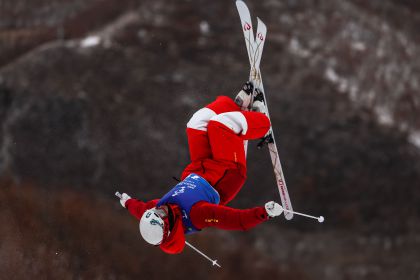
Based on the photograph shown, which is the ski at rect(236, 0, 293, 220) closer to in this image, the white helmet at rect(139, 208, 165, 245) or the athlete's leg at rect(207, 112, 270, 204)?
the athlete's leg at rect(207, 112, 270, 204)

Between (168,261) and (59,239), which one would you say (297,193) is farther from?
(59,239)

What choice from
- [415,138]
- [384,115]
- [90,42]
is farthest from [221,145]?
[415,138]

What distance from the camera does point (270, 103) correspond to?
31.4 ft

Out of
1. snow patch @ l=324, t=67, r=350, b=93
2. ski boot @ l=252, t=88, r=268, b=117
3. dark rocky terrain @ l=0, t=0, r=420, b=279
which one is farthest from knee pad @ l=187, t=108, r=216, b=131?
snow patch @ l=324, t=67, r=350, b=93

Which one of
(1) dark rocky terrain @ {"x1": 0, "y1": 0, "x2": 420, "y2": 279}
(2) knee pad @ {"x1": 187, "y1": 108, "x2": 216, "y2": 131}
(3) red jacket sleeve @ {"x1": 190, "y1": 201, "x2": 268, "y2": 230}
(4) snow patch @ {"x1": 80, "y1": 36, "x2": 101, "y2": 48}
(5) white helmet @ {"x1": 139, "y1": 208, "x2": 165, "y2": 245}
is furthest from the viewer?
(4) snow patch @ {"x1": 80, "y1": 36, "x2": 101, "y2": 48}

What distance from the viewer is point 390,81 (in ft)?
32.1

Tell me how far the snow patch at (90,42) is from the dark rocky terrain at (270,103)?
0.06 ft

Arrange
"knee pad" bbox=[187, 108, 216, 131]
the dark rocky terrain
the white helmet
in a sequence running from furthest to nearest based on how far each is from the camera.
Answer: the dark rocky terrain, "knee pad" bbox=[187, 108, 216, 131], the white helmet

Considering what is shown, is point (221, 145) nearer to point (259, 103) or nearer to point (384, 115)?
point (259, 103)

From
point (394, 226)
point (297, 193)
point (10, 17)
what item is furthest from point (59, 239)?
point (394, 226)

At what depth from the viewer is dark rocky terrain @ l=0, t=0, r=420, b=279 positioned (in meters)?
9.31

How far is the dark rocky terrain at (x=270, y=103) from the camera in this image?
931cm

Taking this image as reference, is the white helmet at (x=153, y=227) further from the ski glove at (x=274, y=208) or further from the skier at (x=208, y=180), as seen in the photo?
the ski glove at (x=274, y=208)

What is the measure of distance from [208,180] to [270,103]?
202 inches
